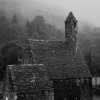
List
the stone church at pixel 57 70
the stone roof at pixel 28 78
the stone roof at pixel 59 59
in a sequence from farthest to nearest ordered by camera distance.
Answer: the stone roof at pixel 59 59 → the stone church at pixel 57 70 → the stone roof at pixel 28 78

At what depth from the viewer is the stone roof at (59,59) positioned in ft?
121

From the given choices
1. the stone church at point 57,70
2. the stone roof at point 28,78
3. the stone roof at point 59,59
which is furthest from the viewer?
the stone roof at point 59,59

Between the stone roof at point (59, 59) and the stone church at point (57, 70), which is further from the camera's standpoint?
the stone roof at point (59, 59)

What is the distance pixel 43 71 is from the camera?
1277 inches

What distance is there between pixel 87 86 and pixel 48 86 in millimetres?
9276

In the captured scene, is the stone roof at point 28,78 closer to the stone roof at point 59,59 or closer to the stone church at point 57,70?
the stone church at point 57,70

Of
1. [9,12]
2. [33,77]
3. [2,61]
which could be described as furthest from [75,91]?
[9,12]

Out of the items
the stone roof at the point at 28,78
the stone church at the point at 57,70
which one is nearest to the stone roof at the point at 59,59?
the stone church at the point at 57,70

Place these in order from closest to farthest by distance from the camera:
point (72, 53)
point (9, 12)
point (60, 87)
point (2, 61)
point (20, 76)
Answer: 1. point (20, 76)
2. point (60, 87)
3. point (72, 53)
4. point (2, 61)
5. point (9, 12)

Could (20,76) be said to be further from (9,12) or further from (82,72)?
(9,12)

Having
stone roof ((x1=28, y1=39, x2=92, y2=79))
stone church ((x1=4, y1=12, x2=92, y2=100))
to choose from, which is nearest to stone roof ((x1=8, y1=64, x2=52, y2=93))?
stone church ((x1=4, y1=12, x2=92, y2=100))

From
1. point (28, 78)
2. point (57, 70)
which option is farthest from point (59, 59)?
point (28, 78)

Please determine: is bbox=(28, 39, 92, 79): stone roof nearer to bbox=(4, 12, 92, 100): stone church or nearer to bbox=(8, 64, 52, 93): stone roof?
bbox=(4, 12, 92, 100): stone church

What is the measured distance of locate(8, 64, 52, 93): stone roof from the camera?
29.8 metres
